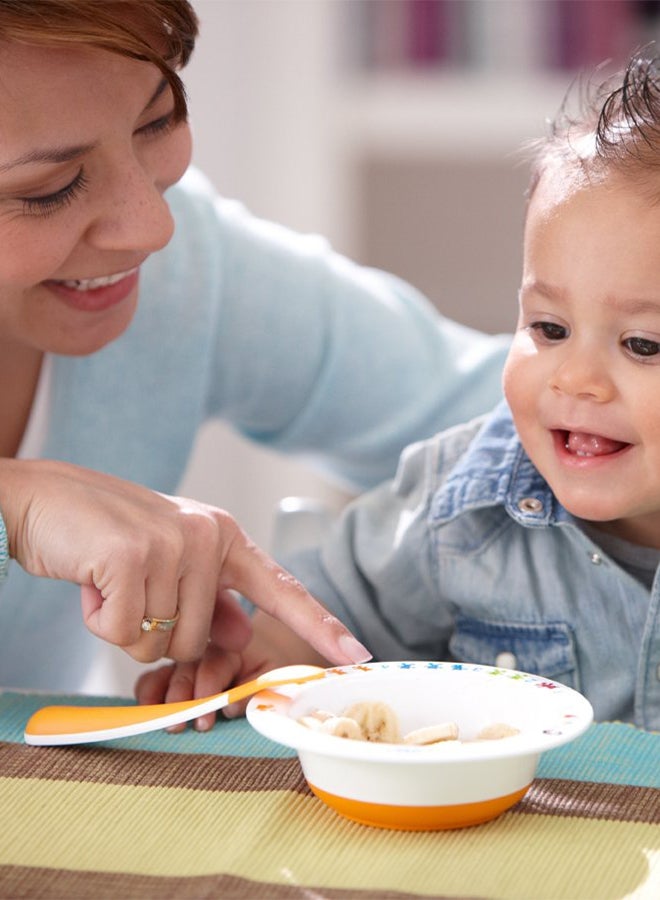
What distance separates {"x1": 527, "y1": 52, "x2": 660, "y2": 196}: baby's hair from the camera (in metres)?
0.93

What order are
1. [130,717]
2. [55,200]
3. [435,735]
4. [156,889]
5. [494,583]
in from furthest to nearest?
1. [494,583]
2. [55,200]
3. [130,717]
4. [435,735]
5. [156,889]

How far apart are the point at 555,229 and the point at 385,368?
584 millimetres

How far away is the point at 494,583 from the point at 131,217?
0.41m

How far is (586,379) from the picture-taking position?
3.01 feet

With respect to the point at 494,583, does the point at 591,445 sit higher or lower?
higher

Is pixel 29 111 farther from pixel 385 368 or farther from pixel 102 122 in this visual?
pixel 385 368

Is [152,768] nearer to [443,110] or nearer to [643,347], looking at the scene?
[643,347]

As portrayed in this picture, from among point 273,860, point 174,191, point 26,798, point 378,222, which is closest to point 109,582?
point 26,798

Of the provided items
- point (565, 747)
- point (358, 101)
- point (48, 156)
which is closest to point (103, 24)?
point (48, 156)

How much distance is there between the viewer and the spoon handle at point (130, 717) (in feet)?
2.63

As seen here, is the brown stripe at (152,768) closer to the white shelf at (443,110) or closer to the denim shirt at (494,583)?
the denim shirt at (494,583)

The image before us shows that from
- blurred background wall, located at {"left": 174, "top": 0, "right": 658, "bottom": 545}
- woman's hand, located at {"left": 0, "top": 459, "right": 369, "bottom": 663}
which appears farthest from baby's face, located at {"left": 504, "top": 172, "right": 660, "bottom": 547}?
blurred background wall, located at {"left": 174, "top": 0, "right": 658, "bottom": 545}

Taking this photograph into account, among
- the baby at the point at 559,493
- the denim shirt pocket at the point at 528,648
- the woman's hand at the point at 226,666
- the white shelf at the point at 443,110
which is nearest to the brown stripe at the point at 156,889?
the woman's hand at the point at 226,666

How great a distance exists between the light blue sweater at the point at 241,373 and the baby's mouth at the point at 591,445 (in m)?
0.55
